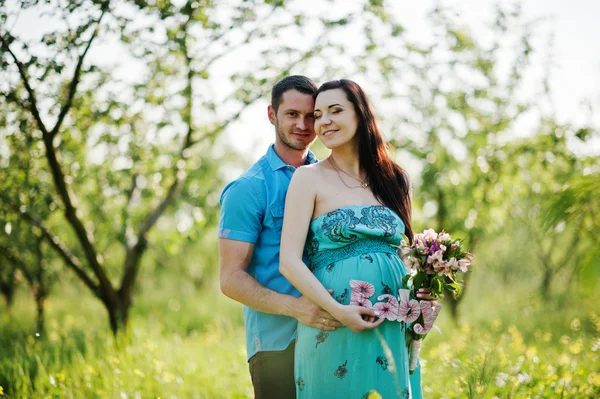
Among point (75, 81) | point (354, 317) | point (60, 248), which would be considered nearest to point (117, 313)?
point (60, 248)

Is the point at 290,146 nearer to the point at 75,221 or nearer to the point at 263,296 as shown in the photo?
the point at 263,296

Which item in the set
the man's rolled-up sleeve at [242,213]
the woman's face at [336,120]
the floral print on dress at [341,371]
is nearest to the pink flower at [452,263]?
the floral print on dress at [341,371]

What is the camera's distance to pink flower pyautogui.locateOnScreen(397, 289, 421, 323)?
2805mm

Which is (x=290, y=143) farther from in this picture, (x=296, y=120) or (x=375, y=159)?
(x=375, y=159)

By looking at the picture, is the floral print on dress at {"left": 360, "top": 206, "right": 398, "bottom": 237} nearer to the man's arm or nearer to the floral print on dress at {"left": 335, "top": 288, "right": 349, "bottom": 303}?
the floral print on dress at {"left": 335, "top": 288, "right": 349, "bottom": 303}

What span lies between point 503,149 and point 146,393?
249 inches

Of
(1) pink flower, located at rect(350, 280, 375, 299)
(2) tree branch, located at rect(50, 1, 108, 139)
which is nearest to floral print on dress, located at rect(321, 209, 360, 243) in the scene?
(1) pink flower, located at rect(350, 280, 375, 299)

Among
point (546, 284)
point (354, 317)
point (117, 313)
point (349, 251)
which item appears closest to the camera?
point (354, 317)

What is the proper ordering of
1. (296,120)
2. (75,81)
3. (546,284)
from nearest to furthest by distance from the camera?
(296,120) → (75,81) → (546,284)

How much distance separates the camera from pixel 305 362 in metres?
2.85

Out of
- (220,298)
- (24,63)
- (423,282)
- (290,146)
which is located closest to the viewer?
(423,282)

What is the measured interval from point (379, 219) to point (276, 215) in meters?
0.60

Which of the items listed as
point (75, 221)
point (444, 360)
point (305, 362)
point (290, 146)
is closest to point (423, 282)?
point (305, 362)

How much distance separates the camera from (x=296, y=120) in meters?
3.35
